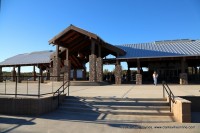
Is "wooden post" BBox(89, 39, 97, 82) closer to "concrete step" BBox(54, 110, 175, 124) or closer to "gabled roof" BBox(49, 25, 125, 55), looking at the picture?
"gabled roof" BBox(49, 25, 125, 55)

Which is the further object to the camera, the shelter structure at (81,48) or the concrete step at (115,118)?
the shelter structure at (81,48)

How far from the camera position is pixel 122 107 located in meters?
11.3

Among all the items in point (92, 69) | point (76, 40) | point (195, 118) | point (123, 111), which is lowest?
point (195, 118)

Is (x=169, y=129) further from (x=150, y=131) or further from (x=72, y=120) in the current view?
(x=72, y=120)

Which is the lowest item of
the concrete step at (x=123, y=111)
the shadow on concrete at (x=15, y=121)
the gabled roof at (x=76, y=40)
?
the shadow on concrete at (x=15, y=121)

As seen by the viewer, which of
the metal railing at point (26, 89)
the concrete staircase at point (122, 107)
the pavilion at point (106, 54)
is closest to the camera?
the concrete staircase at point (122, 107)

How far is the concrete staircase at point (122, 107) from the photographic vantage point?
34.5ft

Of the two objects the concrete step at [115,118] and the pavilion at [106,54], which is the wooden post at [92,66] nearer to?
the pavilion at [106,54]

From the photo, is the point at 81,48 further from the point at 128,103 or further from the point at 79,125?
the point at 79,125

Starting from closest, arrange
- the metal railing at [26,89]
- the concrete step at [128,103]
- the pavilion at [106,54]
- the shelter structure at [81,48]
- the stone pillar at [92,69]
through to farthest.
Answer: the concrete step at [128,103] < the metal railing at [26,89] < the pavilion at [106,54] < the shelter structure at [81,48] < the stone pillar at [92,69]

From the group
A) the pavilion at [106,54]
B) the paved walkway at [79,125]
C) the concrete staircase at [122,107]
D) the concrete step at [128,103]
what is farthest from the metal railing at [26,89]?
the pavilion at [106,54]

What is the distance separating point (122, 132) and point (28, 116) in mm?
4477

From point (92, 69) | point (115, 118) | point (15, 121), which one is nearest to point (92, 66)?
point (92, 69)

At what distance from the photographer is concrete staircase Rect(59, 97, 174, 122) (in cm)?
1051
